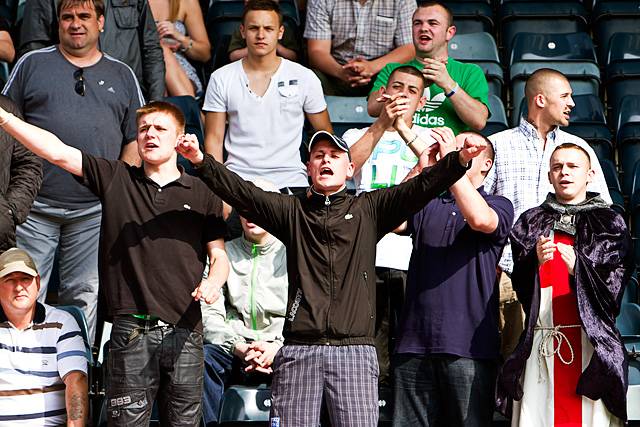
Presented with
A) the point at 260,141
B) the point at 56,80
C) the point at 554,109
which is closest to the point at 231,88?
the point at 260,141

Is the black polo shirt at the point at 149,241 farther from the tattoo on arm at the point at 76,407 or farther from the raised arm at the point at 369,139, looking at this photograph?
the raised arm at the point at 369,139

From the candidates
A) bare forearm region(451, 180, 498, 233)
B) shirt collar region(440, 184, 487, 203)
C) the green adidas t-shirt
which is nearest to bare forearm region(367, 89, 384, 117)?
the green adidas t-shirt

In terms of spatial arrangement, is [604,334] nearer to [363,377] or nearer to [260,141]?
[363,377]

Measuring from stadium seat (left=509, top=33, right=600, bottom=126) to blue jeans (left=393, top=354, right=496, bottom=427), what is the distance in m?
3.02

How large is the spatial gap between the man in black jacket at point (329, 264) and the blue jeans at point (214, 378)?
63 centimetres

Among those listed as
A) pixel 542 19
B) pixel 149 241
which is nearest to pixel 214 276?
pixel 149 241

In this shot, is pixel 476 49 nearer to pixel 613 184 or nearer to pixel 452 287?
pixel 613 184

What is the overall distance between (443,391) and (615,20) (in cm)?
460

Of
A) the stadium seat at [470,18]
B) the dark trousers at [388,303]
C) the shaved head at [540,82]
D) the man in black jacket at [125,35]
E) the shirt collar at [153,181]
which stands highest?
the stadium seat at [470,18]

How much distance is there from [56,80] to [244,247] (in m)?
1.39

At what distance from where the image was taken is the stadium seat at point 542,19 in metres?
8.82

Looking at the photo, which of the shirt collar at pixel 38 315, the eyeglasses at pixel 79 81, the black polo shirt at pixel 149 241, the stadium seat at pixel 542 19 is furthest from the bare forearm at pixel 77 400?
Answer: the stadium seat at pixel 542 19

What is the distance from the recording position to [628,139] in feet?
25.2

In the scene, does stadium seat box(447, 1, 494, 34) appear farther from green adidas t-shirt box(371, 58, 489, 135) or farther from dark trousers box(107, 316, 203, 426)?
dark trousers box(107, 316, 203, 426)
